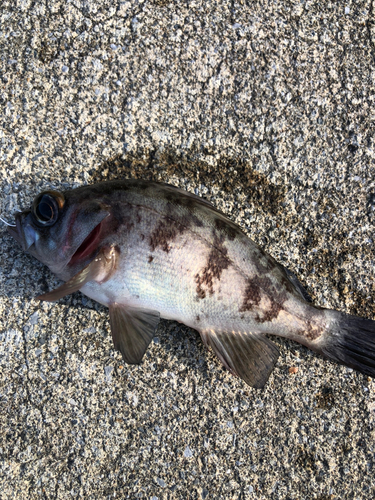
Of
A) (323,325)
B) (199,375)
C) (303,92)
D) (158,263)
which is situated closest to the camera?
(158,263)

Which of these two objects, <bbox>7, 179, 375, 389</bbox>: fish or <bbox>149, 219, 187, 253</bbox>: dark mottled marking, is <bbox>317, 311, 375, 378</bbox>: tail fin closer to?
<bbox>7, 179, 375, 389</bbox>: fish

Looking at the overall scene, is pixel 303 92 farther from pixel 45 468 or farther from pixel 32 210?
pixel 45 468

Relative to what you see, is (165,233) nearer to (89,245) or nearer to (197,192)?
Answer: (89,245)

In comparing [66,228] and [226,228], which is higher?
[226,228]

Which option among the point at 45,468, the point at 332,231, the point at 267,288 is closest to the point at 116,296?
the point at 267,288

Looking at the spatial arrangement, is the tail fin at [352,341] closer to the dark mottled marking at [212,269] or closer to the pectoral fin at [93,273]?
the dark mottled marking at [212,269]

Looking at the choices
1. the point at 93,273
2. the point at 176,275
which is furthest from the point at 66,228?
the point at 176,275
